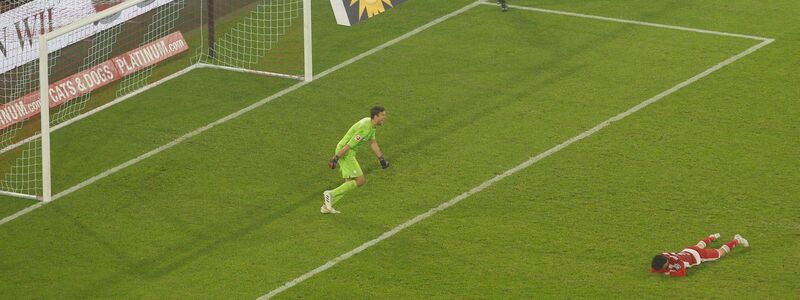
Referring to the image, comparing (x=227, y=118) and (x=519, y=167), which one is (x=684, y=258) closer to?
(x=519, y=167)

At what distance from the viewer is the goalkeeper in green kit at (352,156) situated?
20484 mm

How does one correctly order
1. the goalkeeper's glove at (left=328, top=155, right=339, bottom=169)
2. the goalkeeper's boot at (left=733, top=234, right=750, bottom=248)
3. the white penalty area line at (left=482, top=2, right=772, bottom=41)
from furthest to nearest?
the white penalty area line at (left=482, top=2, right=772, bottom=41), the goalkeeper's glove at (left=328, top=155, right=339, bottom=169), the goalkeeper's boot at (left=733, top=234, right=750, bottom=248)

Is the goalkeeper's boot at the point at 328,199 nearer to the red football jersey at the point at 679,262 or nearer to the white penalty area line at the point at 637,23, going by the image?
the red football jersey at the point at 679,262

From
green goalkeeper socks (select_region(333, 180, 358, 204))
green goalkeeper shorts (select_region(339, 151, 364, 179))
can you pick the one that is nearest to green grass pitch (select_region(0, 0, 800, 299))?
green goalkeeper socks (select_region(333, 180, 358, 204))

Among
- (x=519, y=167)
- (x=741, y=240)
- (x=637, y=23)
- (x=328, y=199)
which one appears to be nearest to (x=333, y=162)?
(x=328, y=199)

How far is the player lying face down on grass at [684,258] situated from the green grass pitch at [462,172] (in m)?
0.13

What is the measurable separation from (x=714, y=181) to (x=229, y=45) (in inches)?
365

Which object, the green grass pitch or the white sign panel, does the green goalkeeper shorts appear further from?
the white sign panel

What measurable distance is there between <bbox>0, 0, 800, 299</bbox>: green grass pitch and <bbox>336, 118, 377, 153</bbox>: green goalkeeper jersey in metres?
0.83

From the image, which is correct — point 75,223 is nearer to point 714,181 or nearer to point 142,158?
point 142,158

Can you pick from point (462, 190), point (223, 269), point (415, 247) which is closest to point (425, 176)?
point (462, 190)

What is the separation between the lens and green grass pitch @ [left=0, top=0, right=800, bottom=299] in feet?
61.8

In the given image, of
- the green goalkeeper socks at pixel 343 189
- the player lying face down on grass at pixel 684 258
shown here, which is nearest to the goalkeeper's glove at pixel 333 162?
the green goalkeeper socks at pixel 343 189

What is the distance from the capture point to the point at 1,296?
18.5m
